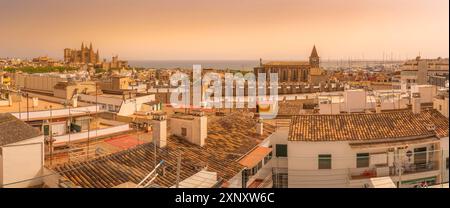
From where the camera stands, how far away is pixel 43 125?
5.04 m

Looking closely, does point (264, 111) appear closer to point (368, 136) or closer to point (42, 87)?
point (368, 136)

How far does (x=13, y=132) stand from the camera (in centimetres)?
291

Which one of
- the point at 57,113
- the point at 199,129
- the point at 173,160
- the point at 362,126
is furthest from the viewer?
the point at 57,113

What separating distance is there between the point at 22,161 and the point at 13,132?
413mm

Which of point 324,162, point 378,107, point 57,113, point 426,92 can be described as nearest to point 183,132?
point 324,162

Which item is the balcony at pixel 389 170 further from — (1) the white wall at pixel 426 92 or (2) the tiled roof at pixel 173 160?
(1) the white wall at pixel 426 92

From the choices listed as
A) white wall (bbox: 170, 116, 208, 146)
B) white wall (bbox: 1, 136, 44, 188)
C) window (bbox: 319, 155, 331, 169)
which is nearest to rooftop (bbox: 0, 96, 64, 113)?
white wall (bbox: 170, 116, 208, 146)

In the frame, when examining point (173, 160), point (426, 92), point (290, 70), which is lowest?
point (173, 160)

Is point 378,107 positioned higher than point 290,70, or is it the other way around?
point 290,70

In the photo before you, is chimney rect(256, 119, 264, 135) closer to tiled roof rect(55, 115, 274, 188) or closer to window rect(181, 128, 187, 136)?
tiled roof rect(55, 115, 274, 188)

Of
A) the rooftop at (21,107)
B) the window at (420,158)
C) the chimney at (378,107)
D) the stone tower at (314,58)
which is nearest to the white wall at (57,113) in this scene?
the rooftop at (21,107)

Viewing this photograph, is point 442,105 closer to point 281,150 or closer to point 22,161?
→ point 281,150

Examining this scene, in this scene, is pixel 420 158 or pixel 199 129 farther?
pixel 420 158

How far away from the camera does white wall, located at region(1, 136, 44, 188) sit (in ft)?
8.20
